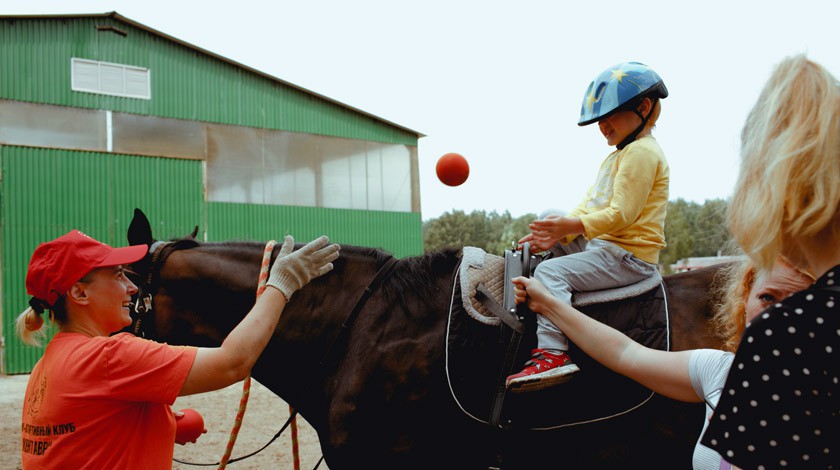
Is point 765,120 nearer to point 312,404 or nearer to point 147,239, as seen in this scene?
point 312,404

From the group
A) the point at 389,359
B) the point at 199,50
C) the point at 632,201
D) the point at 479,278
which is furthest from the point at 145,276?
the point at 199,50

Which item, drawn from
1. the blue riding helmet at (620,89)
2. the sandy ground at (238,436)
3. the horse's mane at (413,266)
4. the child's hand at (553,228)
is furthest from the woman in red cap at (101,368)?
the sandy ground at (238,436)

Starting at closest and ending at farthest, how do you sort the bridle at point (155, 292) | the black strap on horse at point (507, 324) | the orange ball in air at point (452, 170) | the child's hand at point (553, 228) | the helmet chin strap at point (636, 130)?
the black strap on horse at point (507, 324) → the child's hand at point (553, 228) → the bridle at point (155, 292) → the helmet chin strap at point (636, 130) → the orange ball in air at point (452, 170)

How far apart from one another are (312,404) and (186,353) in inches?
40.8

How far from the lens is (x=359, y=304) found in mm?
2838

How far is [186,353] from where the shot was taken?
1941mm

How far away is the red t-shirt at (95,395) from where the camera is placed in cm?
189

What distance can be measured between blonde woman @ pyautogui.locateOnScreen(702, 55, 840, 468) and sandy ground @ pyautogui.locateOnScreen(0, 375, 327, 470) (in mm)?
5317

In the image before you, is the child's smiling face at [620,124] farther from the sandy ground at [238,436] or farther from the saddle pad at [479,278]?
the sandy ground at [238,436]

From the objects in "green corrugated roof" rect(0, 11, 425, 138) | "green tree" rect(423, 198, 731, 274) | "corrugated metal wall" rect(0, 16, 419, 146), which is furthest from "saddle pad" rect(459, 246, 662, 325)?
"green tree" rect(423, 198, 731, 274)

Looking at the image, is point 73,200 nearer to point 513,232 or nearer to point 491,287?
point 491,287

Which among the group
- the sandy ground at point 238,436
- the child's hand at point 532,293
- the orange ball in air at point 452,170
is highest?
the orange ball in air at point 452,170

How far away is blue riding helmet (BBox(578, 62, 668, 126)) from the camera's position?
288 centimetres

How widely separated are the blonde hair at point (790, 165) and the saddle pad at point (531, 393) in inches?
63.3
